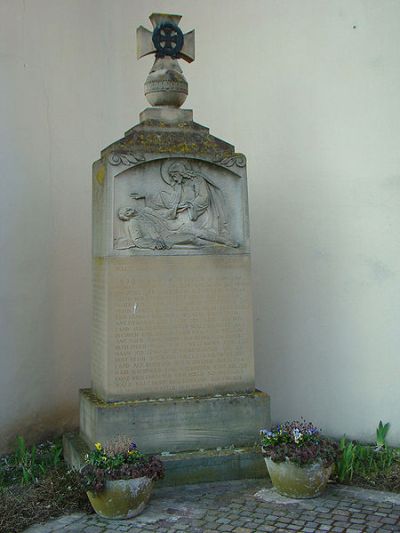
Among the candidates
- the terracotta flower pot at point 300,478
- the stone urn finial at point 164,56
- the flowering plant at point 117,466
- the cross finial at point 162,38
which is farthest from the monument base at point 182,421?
the cross finial at point 162,38

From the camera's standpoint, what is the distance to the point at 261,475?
5.77 metres

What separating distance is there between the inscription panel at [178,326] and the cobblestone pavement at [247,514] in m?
0.94

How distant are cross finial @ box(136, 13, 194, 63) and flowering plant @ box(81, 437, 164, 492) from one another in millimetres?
3649

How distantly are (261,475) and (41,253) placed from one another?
11.4ft

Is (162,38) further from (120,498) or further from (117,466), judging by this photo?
(120,498)

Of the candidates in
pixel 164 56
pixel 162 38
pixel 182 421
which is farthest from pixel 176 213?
pixel 182 421

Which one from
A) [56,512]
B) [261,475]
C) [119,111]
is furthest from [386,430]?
[119,111]

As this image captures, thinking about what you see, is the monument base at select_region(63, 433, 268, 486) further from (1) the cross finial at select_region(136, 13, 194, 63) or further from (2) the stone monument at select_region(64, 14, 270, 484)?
(1) the cross finial at select_region(136, 13, 194, 63)

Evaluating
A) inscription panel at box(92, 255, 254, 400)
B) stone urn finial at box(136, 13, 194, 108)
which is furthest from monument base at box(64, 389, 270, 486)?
stone urn finial at box(136, 13, 194, 108)

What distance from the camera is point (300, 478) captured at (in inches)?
203

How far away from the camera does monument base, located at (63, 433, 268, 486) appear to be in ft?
18.3

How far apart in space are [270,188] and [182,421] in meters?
2.95

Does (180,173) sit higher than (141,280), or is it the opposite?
(180,173)

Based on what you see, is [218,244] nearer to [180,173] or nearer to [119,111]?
[180,173]
